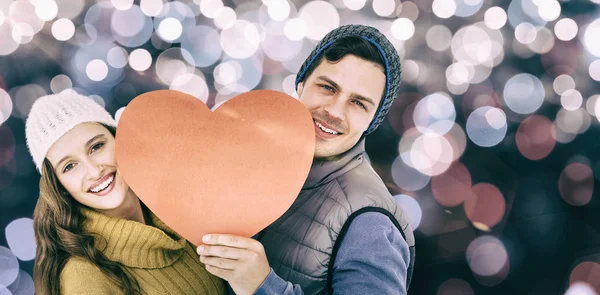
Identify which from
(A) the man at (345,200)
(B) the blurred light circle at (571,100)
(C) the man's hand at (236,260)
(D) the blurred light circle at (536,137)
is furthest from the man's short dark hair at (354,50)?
(B) the blurred light circle at (571,100)

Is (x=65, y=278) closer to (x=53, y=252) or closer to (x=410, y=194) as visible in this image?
(x=53, y=252)

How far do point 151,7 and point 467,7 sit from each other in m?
1.07

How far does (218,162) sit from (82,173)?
0.99ft

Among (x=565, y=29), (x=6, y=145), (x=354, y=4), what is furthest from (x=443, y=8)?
(x=6, y=145)

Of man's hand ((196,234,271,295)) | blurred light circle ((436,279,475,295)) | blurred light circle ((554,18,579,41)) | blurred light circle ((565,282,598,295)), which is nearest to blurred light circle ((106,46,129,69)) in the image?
man's hand ((196,234,271,295))

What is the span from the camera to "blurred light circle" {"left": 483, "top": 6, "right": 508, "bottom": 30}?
4.97 ft

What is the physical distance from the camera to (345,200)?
0.78m

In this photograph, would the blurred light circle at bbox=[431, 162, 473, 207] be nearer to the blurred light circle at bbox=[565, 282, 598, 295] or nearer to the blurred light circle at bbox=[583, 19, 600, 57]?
the blurred light circle at bbox=[565, 282, 598, 295]

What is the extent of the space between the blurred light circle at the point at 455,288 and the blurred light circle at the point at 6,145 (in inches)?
64.0

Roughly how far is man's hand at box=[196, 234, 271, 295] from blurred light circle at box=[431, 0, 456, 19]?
1169 millimetres

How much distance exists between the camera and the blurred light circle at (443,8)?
1.46 meters

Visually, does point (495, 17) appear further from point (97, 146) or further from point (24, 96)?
point (24, 96)

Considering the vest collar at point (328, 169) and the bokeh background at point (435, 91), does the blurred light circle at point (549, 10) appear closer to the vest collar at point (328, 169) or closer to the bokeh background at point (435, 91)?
the bokeh background at point (435, 91)

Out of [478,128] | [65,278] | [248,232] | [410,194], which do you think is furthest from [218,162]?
[478,128]
